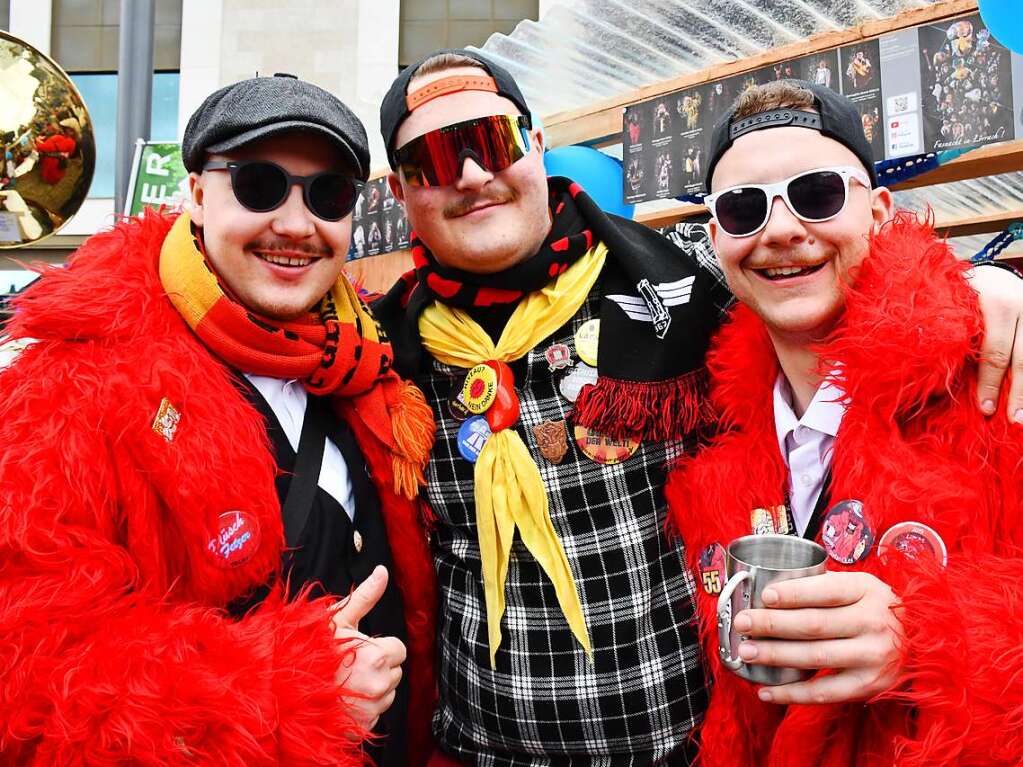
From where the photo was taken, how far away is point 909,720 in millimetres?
1402

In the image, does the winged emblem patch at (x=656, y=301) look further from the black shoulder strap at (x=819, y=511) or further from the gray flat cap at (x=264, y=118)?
the gray flat cap at (x=264, y=118)

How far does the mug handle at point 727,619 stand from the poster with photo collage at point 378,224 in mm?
4616

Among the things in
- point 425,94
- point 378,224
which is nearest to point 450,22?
point 378,224

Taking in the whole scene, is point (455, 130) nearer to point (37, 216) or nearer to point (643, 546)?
point (643, 546)

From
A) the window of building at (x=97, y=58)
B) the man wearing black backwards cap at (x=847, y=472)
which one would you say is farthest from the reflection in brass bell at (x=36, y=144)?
the window of building at (x=97, y=58)

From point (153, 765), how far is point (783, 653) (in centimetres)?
105

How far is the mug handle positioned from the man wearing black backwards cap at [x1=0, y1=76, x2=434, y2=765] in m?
0.65

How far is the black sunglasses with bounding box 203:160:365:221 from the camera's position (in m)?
1.83

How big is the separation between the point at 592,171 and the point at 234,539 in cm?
280

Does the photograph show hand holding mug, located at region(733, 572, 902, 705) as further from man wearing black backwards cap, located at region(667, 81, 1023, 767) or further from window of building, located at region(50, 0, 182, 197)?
window of building, located at region(50, 0, 182, 197)

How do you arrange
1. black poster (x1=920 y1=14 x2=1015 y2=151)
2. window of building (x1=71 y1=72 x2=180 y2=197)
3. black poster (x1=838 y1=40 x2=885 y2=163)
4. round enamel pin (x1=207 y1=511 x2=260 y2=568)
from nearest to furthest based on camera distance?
round enamel pin (x1=207 y1=511 x2=260 y2=568) < black poster (x1=920 y1=14 x2=1015 y2=151) < black poster (x1=838 y1=40 x2=885 y2=163) < window of building (x1=71 y1=72 x2=180 y2=197)

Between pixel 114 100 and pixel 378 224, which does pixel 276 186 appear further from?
pixel 114 100

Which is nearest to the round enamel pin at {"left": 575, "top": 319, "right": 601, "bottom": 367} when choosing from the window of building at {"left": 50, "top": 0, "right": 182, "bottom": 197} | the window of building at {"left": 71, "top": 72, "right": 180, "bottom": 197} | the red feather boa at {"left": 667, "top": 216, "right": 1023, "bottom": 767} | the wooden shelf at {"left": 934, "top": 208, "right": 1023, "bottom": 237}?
the red feather boa at {"left": 667, "top": 216, "right": 1023, "bottom": 767}

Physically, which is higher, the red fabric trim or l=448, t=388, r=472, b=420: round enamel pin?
l=448, t=388, r=472, b=420: round enamel pin
